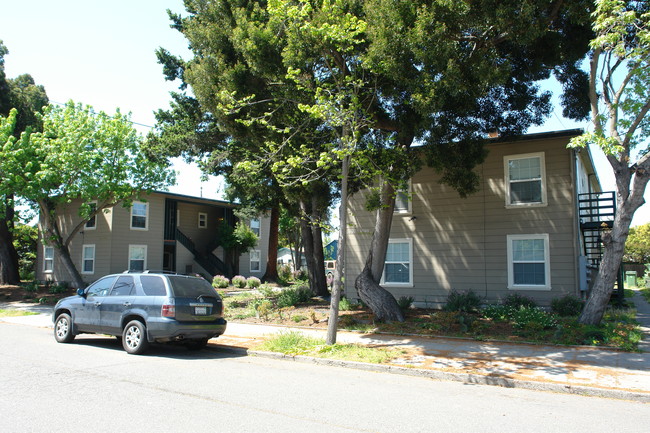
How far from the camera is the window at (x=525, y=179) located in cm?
1494

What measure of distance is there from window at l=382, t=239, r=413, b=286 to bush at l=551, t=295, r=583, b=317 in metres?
4.84

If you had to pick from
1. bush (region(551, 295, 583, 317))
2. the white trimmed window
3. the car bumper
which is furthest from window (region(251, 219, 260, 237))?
the car bumper

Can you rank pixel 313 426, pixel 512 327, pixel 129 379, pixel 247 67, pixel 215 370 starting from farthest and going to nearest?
pixel 247 67 < pixel 512 327 < pixel 215 370 < pixel 129 379 < pixel 313 426

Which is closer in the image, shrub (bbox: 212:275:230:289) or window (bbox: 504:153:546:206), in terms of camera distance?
window (bbox: 504:153:546:206)

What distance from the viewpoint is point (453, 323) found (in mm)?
11820

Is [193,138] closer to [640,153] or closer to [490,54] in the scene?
[490,54]

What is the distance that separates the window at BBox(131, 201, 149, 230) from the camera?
27.3 metres

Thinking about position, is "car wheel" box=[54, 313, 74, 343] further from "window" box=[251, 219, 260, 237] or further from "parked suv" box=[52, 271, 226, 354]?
"window" box=[251, 219, 260, 237]

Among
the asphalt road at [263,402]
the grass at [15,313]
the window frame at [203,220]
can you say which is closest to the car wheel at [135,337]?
the asphalt road at [263,402]

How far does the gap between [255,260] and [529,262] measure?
23.6 metres

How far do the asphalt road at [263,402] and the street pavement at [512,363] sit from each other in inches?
9.8

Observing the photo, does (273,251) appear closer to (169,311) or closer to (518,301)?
(518,301)

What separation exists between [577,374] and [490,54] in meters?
6.59

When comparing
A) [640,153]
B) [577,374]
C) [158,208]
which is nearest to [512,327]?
[577,374]
